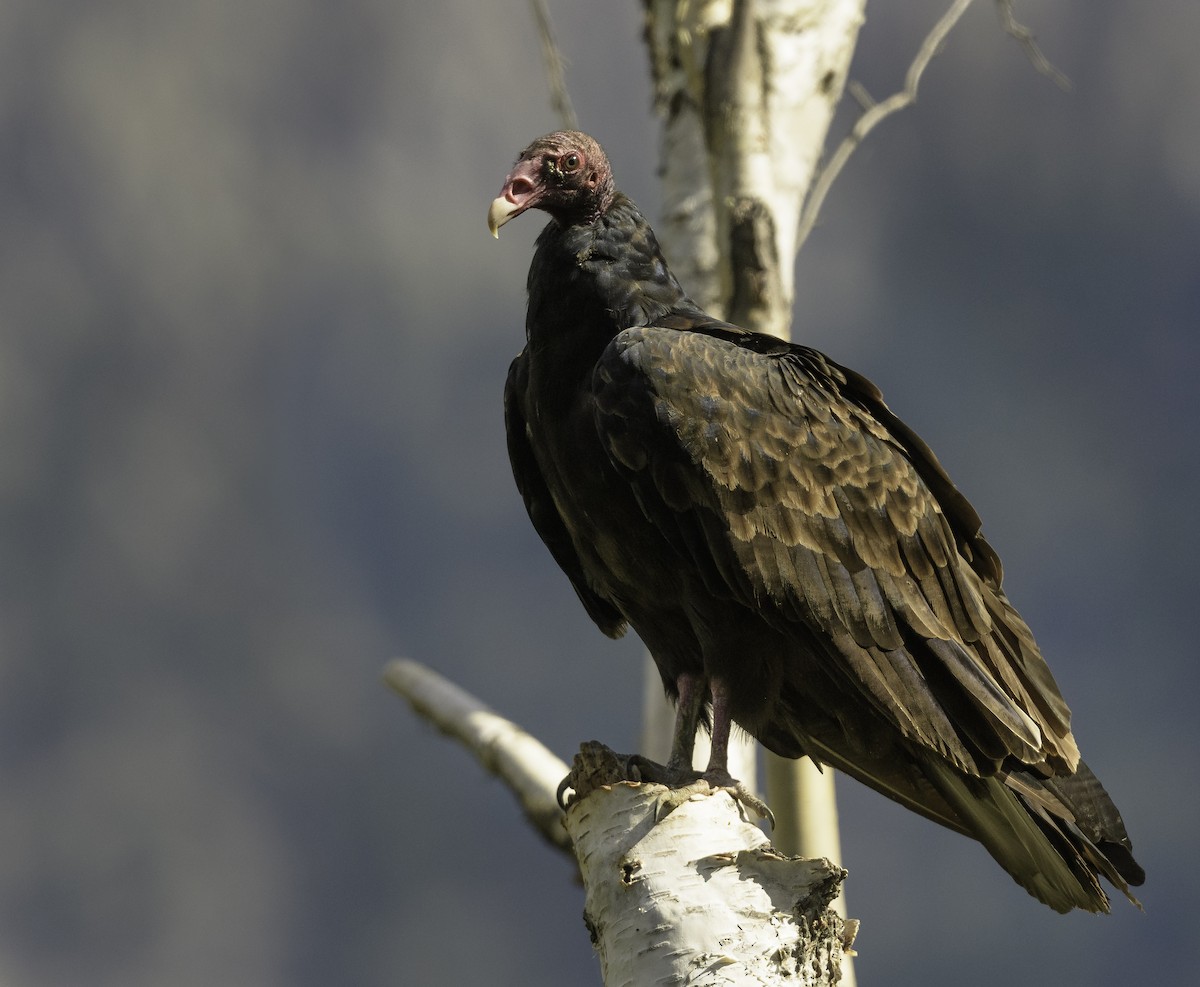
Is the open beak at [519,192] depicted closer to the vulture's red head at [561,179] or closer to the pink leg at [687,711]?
the vulture's red head at [561,179]

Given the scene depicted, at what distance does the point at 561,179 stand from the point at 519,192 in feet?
0.41

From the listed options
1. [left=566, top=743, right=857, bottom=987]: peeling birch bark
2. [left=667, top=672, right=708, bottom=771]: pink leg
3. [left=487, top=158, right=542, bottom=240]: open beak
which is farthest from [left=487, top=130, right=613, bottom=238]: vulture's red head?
[left=566, top=743, right=857, bottom=987]: peeling birch bark

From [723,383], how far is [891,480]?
0.53 m

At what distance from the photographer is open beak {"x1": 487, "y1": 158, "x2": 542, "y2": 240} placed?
10.7ft

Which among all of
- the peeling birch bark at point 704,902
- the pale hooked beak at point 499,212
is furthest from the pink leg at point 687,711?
the pale hooked beak at point 499,212

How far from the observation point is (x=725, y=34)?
4836 mm

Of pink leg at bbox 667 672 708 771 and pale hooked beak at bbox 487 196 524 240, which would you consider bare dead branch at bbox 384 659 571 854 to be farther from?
pale hooked beak at bbox 487 196 524 240

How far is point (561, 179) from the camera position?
3.38 m

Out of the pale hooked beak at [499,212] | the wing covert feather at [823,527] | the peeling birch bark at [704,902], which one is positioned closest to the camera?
the peeling birch bark at [704,902]

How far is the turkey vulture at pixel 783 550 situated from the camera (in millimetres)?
2957

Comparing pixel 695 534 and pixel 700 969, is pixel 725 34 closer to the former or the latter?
pixel 695 534

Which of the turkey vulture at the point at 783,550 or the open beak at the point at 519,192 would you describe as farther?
the open beak at the point at 519,192

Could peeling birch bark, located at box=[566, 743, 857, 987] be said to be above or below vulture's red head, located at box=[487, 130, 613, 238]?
below

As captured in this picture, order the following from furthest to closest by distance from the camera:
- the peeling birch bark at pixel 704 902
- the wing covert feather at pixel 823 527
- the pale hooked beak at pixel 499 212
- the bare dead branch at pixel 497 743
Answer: the bare dead branch at pixel 497 743 → the pale hooked beak at pixel 499 212 → the wing covert feather at pixel 823 527 → the peeling birch bark at pixel 704 902
